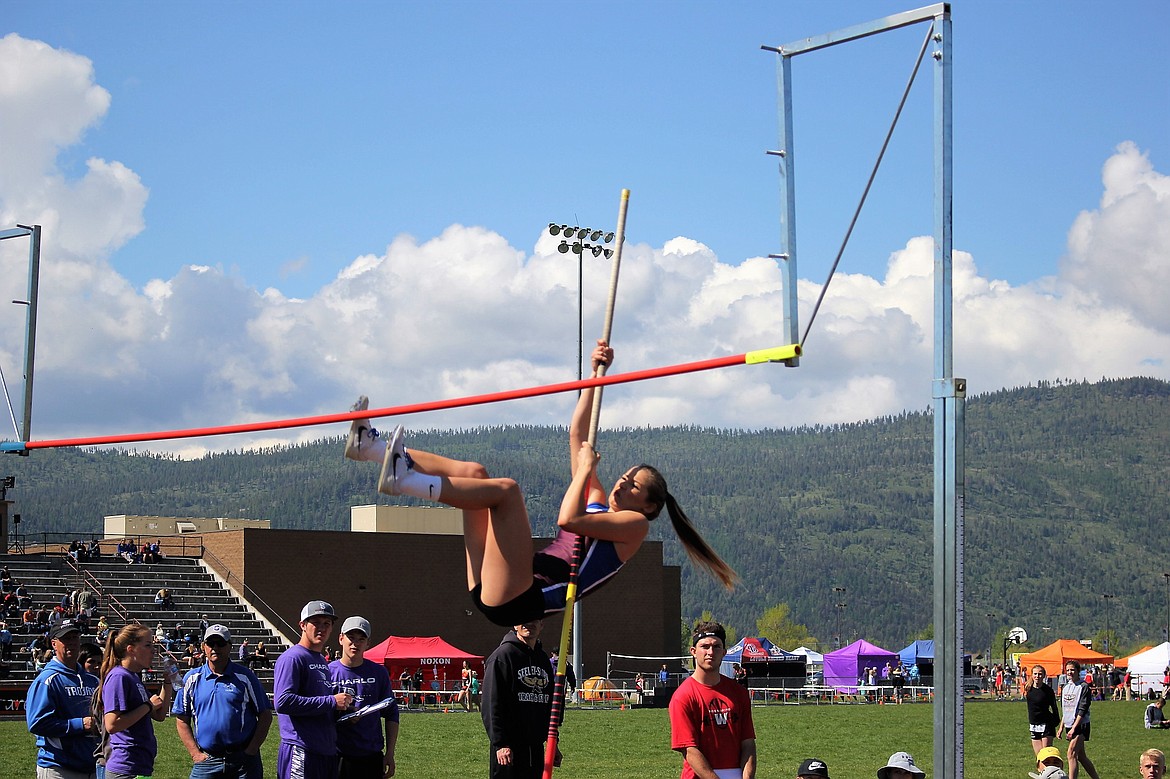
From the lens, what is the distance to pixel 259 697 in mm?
7695

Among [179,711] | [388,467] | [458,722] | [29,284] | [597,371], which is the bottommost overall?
[458,722]

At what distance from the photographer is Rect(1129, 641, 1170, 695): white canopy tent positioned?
47656 millimetres

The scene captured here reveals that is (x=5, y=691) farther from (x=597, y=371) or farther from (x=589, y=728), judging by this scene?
(x=597, y=371)

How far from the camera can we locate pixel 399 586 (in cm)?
4409

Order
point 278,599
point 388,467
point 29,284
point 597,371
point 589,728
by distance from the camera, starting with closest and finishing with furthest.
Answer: point 388,467 < point 597,371 < point 29,284 < point 589,728 < point 278,599

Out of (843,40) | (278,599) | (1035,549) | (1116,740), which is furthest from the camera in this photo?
(1035,549)

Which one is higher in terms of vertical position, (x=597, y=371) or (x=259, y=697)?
(x=597, y=371)

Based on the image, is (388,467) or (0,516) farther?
(0,516)

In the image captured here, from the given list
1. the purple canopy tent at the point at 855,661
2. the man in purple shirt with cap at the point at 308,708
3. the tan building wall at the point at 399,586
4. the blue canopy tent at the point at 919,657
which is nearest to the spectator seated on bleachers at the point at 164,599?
the tan building wall at the point at 399,586

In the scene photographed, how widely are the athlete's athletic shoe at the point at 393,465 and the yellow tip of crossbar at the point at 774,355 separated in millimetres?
1318

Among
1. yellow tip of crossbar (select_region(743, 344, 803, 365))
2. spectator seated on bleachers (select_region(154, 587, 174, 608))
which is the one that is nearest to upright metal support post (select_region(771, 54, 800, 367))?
yellow tip of crossbar (select_region(743, 344, 803, 365))

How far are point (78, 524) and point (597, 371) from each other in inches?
7196

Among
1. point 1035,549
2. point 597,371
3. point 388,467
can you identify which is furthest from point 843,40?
point 1035,549

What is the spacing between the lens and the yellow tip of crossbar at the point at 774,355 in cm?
523
